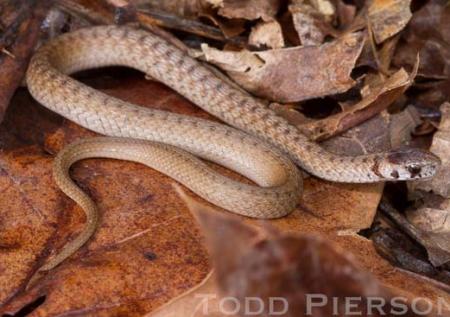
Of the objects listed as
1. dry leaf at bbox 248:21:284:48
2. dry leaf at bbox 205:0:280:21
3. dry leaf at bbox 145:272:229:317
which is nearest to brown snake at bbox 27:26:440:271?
dry leaf at bbox 248:21:284:48

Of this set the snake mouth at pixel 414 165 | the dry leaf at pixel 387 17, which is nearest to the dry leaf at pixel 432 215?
the snake mouth at pixel 414 165

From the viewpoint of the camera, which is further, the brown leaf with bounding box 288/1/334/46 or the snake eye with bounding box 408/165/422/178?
the brown leaf with bounding box 288/1/334/46

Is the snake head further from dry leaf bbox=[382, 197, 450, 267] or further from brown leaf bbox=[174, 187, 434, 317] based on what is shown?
brown leaf bbox=[174, 187, 434, 317]

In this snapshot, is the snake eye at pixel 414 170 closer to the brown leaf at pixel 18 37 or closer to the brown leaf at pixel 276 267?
the brown leaf at pixel 276 267

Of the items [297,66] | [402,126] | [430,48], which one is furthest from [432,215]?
[430,48]

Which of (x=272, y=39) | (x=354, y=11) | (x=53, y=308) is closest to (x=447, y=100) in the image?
(x=354, y=11)

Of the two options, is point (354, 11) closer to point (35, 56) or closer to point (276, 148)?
point (276, 148)

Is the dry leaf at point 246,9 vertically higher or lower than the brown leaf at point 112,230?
higher

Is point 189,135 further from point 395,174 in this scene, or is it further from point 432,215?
point 432,215
